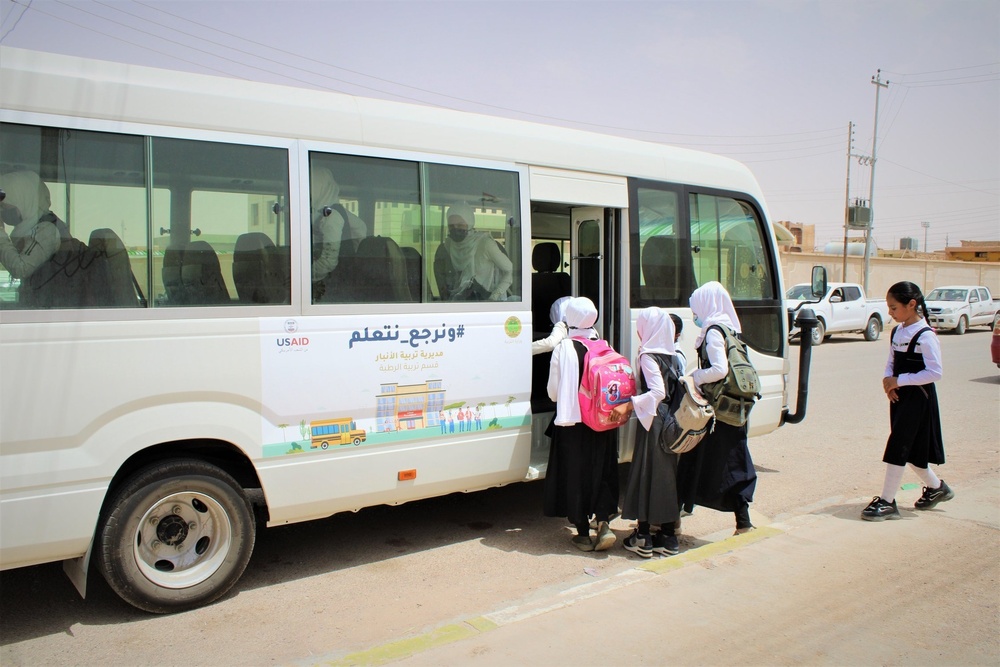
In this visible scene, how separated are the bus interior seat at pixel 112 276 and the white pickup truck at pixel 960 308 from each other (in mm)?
28261

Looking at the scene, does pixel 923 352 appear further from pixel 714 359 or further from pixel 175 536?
pixel 175 536

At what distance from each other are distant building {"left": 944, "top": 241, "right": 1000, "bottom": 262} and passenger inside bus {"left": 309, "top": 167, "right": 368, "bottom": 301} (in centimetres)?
7304

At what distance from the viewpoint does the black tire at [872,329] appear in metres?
24.0

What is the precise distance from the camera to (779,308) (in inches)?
293

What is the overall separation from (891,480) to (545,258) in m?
3.35

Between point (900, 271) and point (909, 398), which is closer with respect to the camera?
point (909, 398)

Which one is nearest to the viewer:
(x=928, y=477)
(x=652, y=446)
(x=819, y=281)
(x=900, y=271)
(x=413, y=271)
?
(x=413, y=271)

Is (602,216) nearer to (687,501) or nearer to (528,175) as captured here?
(528,175)

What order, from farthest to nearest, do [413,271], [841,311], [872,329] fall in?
[872,329] < [841,311] < [413,271]

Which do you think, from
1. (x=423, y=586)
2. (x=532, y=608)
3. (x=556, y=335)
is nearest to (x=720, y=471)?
(x=556, y=335)

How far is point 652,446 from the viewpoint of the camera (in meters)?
5.32

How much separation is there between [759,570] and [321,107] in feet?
12.7

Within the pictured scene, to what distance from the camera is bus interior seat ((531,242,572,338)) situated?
7.05 metres

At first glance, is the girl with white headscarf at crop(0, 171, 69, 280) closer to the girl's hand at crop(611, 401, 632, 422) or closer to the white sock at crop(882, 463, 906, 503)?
the girl's hand at crop(611, 401, 632, 422)
